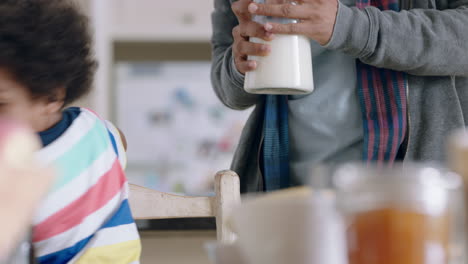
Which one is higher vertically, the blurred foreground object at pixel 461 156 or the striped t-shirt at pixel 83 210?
the blurred foreground object at pixel 461 156

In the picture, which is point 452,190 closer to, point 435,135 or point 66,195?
point 66,195

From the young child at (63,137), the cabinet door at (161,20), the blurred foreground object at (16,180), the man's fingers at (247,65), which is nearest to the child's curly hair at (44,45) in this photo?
the young child at (63,137)

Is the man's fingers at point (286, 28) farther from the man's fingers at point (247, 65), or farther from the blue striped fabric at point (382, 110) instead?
the blue striped fabric at point (382, 110)

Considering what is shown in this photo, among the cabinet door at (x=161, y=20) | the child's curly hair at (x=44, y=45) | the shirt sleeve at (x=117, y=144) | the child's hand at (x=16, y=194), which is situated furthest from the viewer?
the cabinet door at (x=161, y=20)

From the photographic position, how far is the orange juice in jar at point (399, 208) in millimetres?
332

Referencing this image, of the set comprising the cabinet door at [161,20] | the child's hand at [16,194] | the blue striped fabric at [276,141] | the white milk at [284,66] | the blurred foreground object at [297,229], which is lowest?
the blue striped fabric at [276,141]

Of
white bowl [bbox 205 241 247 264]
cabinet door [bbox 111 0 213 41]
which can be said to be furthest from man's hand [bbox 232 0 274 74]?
cabinet door [bbox 111 0 213 41]

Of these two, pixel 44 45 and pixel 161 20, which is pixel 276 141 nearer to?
pixel 44 45

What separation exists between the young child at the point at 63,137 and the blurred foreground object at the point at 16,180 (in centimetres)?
33

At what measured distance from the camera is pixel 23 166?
32cm

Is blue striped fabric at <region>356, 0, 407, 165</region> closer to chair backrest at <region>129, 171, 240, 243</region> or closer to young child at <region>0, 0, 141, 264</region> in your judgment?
chair backrest at <region>129, 171, 240, 243</region>

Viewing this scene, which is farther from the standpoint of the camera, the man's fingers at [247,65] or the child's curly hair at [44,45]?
the man's fingers at [247,65]

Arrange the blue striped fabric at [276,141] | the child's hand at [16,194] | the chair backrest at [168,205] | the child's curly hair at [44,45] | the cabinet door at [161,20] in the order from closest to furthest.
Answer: the child's hand at [16,194]
the child's curly hair at [44,45]
the chair backrest at [168,205]
the blue striped fabric at [276,141]
the cabinet door at [161,20]

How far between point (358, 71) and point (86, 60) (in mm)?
503
